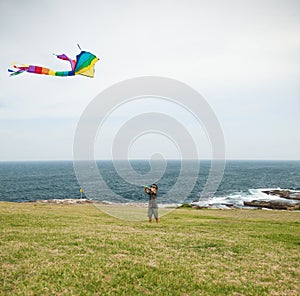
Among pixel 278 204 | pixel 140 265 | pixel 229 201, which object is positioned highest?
pixel 140 265

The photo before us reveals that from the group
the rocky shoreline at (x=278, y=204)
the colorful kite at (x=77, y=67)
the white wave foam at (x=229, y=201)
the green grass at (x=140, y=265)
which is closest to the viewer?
the green grass at (x=140, y=265)

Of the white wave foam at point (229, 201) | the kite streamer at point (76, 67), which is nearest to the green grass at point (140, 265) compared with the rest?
the kite streamer at point (76, 67)

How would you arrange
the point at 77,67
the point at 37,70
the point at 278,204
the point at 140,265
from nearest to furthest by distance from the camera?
the point at 140,265, the point at 77,67, the point at 37,70, the point at 278,204

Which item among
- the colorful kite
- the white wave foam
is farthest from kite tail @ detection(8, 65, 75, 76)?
the white wave foam

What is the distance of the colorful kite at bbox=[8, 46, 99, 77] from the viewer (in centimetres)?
1163

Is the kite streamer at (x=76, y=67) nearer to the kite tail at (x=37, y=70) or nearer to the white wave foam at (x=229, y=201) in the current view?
the kite tail at (x=37, y=70)

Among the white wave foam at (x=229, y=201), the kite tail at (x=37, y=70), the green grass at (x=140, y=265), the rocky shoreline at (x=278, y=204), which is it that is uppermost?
the kite tail at (x=37, y=70)

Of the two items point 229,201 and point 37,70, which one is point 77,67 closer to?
point 37,70

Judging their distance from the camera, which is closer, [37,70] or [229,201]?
[37,70]

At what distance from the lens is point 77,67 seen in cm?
1182

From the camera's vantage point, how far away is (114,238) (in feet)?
48.5

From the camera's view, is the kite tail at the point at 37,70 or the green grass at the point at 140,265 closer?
the green grass at the point at 140,265

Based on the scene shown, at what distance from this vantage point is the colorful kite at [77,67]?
11633 millimetres

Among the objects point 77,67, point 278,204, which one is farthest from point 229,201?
point 77,67
